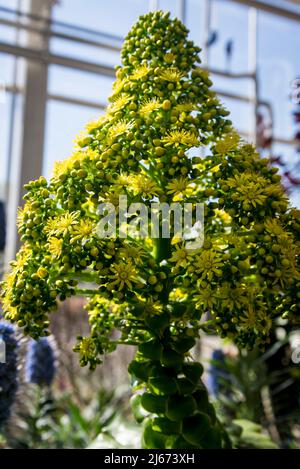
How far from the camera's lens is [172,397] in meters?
0.63

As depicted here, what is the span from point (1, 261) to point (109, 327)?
907mm

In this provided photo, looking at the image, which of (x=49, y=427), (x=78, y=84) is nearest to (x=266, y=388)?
(x=49, y=427)

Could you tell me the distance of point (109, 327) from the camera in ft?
2.29

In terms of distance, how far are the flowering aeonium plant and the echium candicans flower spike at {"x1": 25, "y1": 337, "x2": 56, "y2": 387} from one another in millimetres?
405

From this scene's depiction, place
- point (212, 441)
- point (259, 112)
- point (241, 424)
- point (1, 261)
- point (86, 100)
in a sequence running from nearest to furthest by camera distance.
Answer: point (212, 441) → point (241, 424) → point (1, 261) → point (86, 100) → point (259, 112)

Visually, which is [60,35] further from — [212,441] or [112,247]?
[212,441]

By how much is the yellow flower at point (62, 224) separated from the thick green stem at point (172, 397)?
0.60 feet

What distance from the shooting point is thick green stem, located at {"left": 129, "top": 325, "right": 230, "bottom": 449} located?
62 cm

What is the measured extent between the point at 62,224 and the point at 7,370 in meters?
0.38

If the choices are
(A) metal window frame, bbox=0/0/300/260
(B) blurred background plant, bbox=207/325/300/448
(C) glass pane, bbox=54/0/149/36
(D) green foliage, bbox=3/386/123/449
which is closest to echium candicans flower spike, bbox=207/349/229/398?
(B) blurred background plant, bbox=207/325/300/448

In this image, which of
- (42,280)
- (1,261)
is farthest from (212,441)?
(1,261)

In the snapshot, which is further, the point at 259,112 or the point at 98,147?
the point at 259,112

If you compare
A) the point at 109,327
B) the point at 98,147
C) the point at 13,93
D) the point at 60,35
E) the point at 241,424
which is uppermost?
the point at 60,35

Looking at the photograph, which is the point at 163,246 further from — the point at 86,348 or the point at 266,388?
the point at 266,388
